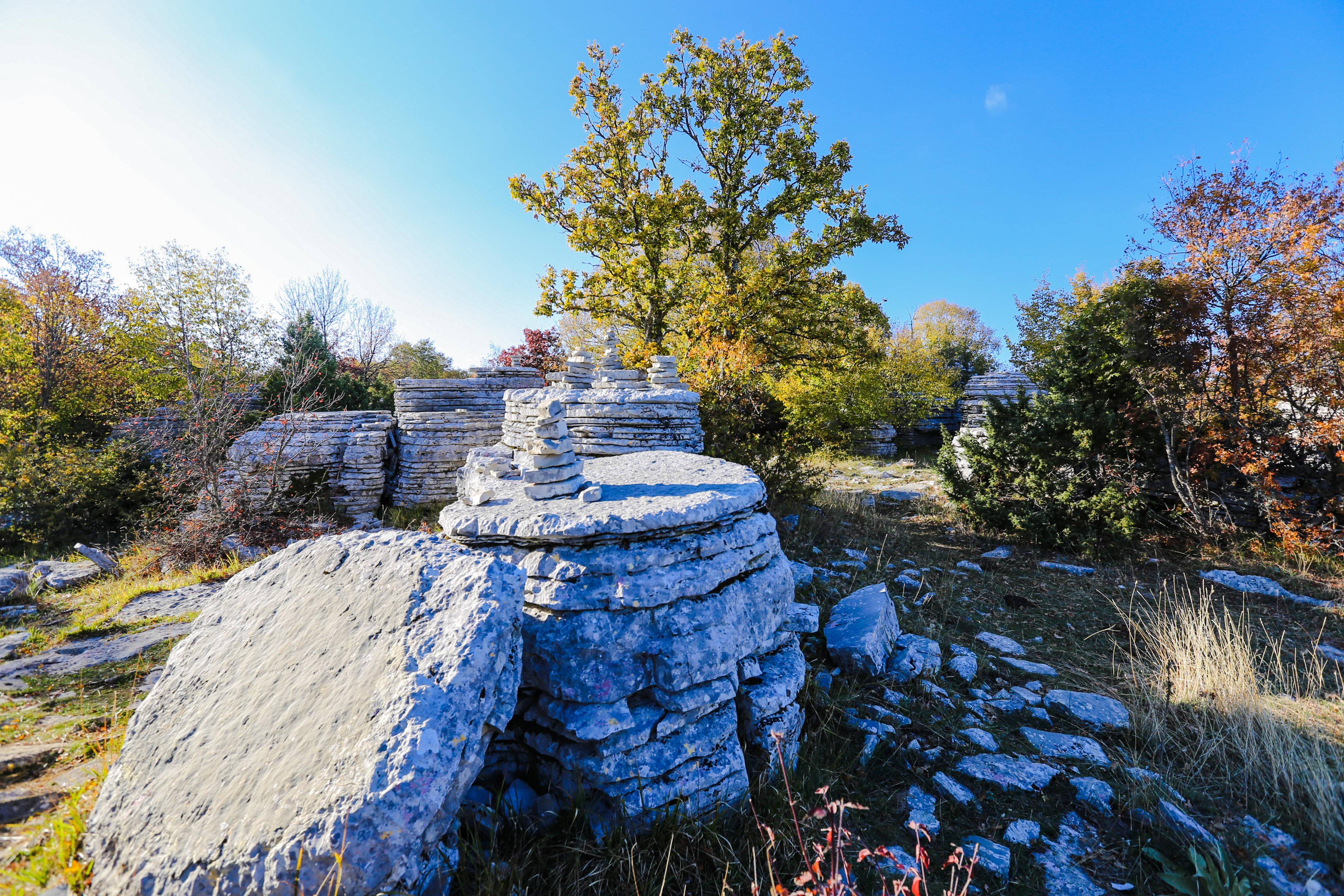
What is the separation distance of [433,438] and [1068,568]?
1228 centimetres

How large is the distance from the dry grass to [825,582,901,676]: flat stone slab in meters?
1.57

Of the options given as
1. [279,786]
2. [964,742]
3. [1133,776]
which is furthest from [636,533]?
[1133,776]

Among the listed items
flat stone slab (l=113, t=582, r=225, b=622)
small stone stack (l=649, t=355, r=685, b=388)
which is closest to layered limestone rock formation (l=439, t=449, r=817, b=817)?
flat stone slab (l=113, t=582, r=225, b=622)

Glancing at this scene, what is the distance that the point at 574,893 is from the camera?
1.94 meters

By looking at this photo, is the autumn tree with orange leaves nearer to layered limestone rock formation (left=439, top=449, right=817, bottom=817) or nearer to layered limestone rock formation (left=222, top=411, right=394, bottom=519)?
layered limestone rock formation (left=439, top=449, right=817, bottom=817)

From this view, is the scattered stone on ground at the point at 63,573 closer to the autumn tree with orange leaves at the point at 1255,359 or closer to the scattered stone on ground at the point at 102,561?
the scattered stone on ground at the point at 102,561

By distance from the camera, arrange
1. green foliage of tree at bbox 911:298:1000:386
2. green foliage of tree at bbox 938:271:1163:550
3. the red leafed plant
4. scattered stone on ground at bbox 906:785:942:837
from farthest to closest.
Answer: green foliage of tree at bbox 911:298:1000:386 → green foliage of tree at bbox 938:271:1163:550 → scattered stone on ground at bbox 906:785:942:837 → the red leafed plant

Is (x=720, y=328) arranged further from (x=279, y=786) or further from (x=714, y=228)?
(x=279, y=786)

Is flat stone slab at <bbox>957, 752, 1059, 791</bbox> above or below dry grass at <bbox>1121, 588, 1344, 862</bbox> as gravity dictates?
below

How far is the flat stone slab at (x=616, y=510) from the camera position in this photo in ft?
8.73

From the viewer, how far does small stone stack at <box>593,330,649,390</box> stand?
24.3 feet

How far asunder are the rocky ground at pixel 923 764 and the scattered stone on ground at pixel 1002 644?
0.05ft

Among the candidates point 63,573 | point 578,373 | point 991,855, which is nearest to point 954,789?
point 991,855

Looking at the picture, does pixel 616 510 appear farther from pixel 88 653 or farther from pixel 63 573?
pixel 63 573
